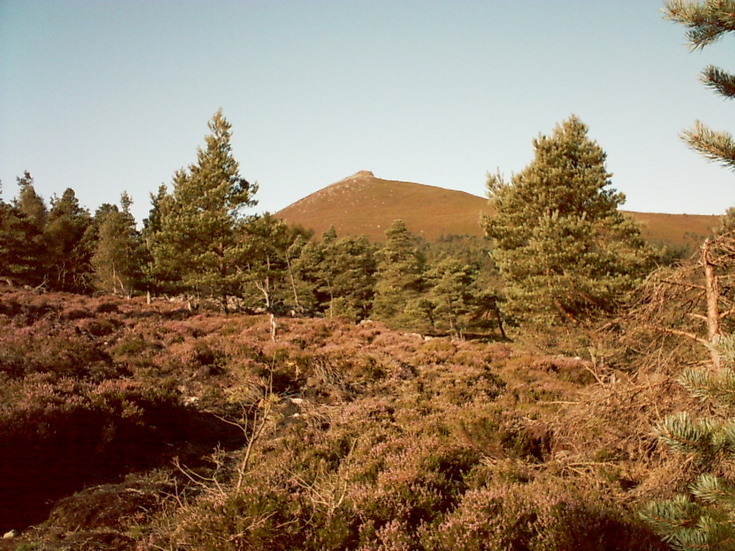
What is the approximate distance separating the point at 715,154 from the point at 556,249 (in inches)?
523

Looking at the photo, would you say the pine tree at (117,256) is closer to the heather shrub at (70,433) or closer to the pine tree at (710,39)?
the heather shrub at (70,433)

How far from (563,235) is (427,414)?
1060 cm

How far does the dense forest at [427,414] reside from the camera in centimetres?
402

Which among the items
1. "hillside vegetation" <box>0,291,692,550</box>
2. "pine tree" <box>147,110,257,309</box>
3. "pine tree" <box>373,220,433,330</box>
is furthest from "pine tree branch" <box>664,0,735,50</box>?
"pine tree" <box>373,220,433,330</box>

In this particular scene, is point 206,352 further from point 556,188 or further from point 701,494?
point 556,188

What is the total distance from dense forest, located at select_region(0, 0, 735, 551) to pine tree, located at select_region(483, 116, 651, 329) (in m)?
0.10

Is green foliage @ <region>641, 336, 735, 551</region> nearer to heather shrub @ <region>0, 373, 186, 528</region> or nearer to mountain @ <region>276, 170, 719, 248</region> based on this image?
heather shrub @ <region>0, 373, 186, 528</region>

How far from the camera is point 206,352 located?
12.5 m

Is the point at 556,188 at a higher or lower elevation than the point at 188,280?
higher

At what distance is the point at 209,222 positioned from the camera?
867 inches

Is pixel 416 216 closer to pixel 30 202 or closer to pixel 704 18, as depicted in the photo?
pixel 30 202

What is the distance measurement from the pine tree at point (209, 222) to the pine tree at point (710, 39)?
2099 centimetres

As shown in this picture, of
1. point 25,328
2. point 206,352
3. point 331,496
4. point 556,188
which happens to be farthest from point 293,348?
point 556,188

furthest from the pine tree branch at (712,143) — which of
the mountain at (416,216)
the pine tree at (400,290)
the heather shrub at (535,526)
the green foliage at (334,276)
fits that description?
the mountain at (416,216)
